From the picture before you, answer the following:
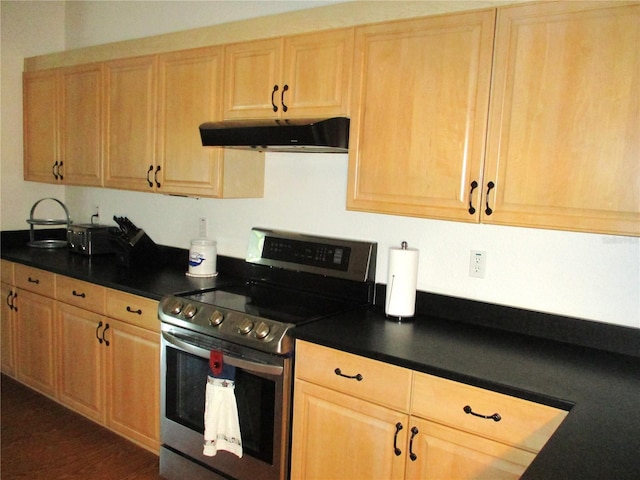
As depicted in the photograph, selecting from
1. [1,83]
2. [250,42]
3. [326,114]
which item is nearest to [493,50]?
[326,114]

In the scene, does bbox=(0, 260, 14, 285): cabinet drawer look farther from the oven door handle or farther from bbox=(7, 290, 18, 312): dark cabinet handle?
the oven door handle

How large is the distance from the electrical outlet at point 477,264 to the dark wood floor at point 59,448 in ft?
5.87

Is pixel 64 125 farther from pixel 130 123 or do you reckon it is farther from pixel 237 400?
pixel 237 400

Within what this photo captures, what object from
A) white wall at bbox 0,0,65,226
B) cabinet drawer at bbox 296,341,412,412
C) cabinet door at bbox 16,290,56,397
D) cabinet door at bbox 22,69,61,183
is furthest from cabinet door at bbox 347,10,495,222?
white wall at bbox 0,0,65,226

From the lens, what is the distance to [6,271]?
3381 mm

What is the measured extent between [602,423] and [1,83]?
3.99 metres

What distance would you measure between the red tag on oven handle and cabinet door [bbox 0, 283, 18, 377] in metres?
1.85

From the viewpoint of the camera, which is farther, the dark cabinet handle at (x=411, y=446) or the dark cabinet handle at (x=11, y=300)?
the dark cabinet handle at (x=11, y=300)

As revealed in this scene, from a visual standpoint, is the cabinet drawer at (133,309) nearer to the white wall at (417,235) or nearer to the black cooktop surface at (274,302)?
Result: the black cooktop surface at (274,302)

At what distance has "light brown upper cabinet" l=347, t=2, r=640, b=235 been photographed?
5.40ft

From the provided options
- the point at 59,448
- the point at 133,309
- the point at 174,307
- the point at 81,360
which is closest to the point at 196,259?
the point at 133,309

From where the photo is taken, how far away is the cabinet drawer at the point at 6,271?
132 inches

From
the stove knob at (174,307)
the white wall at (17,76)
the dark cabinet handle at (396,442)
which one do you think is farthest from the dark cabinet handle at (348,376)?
the white wall at (17,76)

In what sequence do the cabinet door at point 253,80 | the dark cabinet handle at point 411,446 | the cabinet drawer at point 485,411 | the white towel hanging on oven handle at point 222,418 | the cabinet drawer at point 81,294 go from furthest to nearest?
the cabinet drawer at point 81,294, the cabinet door at point 253,80, the white towel hanging on oven handle at point 222,418, the dark cabinet handle at point 411,446, the cabinet drawer at point 485,411
